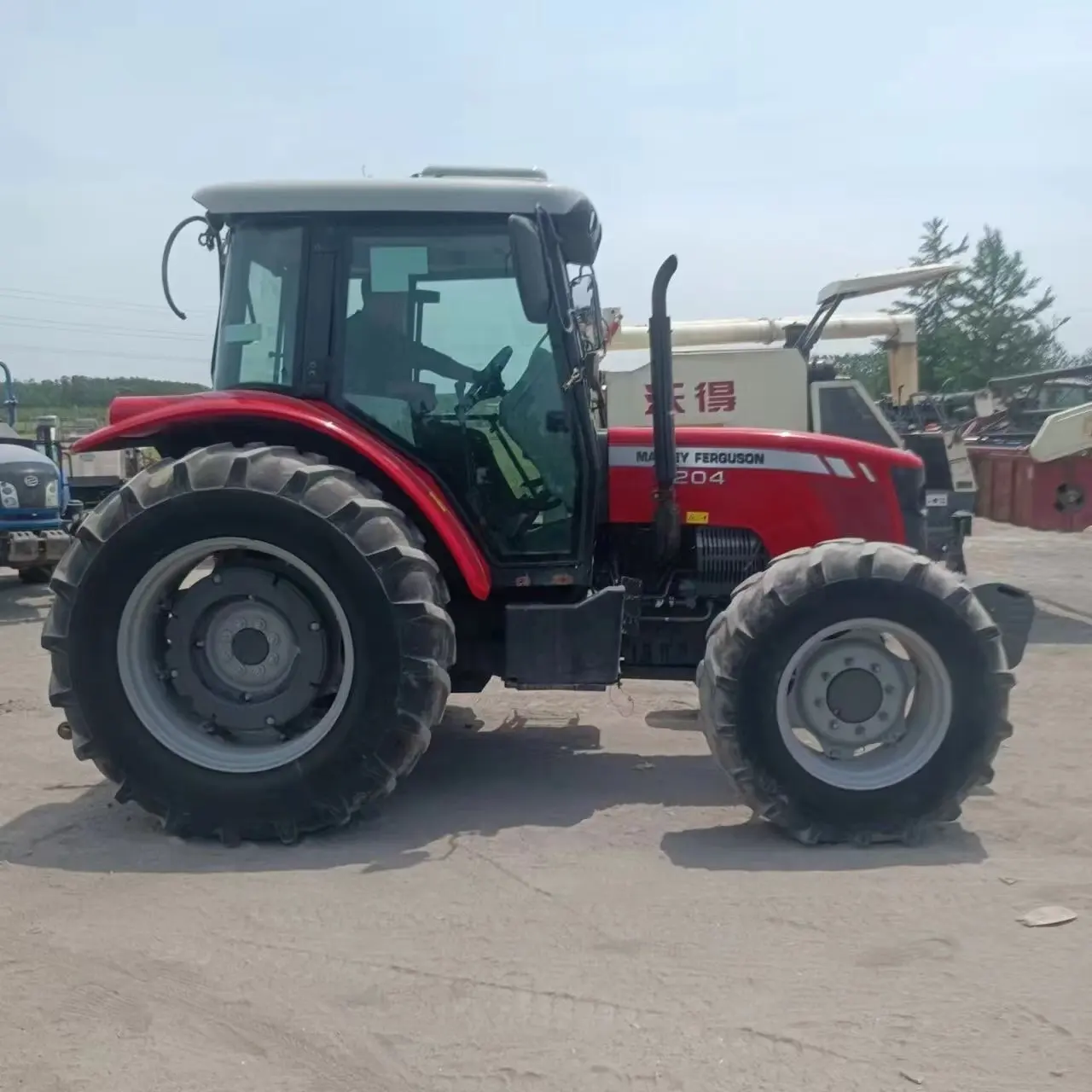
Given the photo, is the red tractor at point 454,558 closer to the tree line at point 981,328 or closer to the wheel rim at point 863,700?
the wheel rim at point 863,700

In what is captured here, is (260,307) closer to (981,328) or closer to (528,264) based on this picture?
(528,264)

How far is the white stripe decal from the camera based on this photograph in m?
5.09

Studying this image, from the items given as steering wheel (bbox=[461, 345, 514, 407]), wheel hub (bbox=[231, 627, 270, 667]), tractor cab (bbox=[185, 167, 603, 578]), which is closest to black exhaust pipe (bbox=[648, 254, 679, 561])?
tractor cab (bbox=[185, 167, 603, 578])

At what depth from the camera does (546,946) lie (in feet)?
11.6

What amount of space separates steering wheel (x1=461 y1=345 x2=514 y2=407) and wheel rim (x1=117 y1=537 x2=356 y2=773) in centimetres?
97

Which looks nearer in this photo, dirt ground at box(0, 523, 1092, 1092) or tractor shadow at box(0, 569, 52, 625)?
dirt ground at box(0, 523, 1092, 1092)

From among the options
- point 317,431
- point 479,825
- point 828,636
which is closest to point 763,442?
point 828,636

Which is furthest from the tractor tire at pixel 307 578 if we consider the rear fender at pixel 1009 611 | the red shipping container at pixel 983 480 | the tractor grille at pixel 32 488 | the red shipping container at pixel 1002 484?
the red shipping container at pixel 983 480

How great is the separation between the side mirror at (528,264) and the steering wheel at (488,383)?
418 millimetres

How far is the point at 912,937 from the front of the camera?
3551mm

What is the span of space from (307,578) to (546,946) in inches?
69.6

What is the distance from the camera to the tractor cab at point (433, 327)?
4684 millimetres

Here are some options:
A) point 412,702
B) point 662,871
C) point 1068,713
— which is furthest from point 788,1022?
point 1068,713

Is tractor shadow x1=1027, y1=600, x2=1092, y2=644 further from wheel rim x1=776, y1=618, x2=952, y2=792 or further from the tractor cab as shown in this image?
the tractor cab
